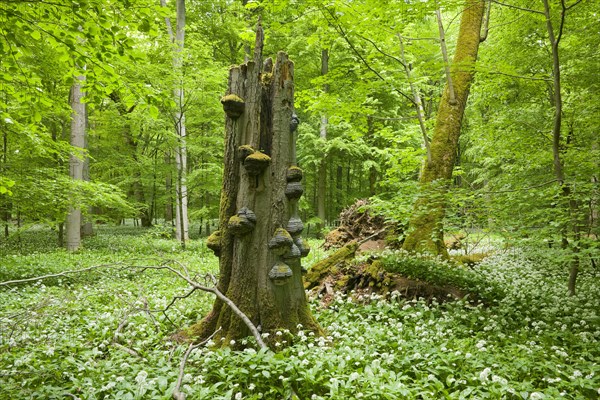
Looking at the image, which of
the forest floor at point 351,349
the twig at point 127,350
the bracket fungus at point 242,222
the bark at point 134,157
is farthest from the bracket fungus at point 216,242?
the bark at point 134,157

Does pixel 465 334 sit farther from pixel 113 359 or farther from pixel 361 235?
pixel 361 235

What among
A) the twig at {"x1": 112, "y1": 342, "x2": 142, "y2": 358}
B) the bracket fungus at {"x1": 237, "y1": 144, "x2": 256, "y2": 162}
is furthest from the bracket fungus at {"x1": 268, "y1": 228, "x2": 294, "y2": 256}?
the twig at {"x1": 112, "y1": 342, "x2": 142, "y2": 358}

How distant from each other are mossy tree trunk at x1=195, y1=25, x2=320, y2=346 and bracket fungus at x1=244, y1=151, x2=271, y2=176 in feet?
0.04

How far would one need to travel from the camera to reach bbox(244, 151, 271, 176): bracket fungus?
164 inches

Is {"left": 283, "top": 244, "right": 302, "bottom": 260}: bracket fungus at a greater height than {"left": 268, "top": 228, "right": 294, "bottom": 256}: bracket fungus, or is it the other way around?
{"left": 268, "top": 228, "right": 294, "bottom": 256}: bracket fungus

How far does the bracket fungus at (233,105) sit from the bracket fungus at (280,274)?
2049mm

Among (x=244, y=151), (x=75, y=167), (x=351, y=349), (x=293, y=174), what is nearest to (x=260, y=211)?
(x=293, y=174)

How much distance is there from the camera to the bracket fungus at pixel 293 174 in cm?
434

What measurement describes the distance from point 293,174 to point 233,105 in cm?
119

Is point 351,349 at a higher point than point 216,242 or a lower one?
lower

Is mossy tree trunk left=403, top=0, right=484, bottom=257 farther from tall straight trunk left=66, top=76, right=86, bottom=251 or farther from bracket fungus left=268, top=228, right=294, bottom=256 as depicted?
tall straight trunk left=66, top=76, right=86, bottom=251

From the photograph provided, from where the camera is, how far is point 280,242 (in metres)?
4.15

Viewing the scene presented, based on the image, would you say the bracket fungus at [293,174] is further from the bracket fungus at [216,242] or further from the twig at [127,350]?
the twig at [127,350]

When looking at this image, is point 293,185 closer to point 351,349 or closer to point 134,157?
point 351,349
